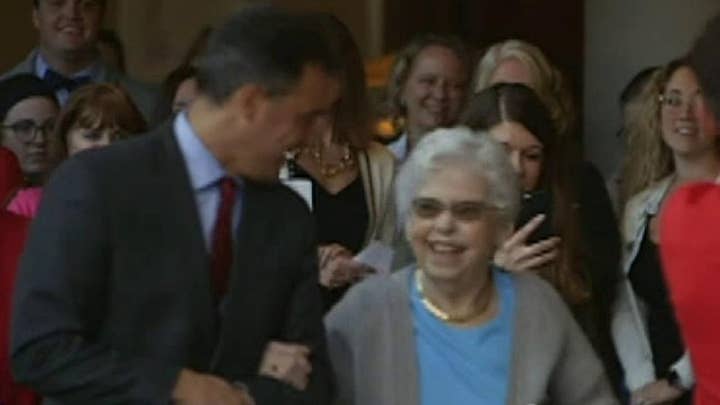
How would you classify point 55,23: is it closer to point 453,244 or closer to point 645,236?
point 645,236

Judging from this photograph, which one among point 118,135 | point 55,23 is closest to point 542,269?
point 118,135

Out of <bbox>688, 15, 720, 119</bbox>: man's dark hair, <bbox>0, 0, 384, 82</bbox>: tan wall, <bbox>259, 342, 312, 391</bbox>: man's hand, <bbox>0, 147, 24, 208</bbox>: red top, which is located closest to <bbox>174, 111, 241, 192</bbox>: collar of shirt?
<bbox>259, 342, 312, 391</bbox>: man's hand

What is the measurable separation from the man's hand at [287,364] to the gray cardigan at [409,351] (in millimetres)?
488

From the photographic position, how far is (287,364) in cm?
426

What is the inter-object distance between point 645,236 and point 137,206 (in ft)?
7.60

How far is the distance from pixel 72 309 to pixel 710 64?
1.25 meters

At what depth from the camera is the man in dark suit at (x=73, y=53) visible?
7344mm

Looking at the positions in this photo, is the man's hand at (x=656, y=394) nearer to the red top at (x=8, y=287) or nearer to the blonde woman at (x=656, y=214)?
the blonde woman at (x=656, y=214)

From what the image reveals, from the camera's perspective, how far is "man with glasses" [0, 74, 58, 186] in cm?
650

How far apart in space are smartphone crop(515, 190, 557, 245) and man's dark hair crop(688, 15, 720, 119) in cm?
163

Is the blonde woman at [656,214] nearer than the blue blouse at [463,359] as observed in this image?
No

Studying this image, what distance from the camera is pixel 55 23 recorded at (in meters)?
7.44

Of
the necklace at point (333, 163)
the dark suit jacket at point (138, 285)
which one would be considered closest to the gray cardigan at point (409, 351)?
the dark suit jacket at point (138, 285)

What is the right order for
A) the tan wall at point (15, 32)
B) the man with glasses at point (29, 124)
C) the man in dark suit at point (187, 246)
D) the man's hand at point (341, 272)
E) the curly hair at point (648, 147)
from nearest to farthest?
1. the man in dark suit at point (187, 246)
2. the man's hand at point (341, 272)
3. the curly hair at point (648, 147)
4. the man with glasses at point (29, 124)
5. the tan wall at point (15, 32)
